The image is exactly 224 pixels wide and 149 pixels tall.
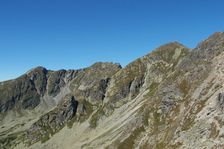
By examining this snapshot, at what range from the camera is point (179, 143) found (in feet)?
497

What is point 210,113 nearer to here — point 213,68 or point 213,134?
point 213,134

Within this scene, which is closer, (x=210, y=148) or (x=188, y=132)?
(x=210, y=148)

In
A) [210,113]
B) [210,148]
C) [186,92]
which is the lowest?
[210,148]

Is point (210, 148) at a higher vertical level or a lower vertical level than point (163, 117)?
lower

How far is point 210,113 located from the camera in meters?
147

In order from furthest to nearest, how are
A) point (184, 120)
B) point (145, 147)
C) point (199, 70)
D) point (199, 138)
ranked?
point (199, 70), point (145, 147), point (184, 120), point (199, 138)

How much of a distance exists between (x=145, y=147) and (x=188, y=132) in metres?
33.0

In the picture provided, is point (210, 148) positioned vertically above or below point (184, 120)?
below

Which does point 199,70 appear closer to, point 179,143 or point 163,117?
point 163,117

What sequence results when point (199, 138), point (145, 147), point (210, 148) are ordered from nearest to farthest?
point (210, 148)
point (199, 138)
point (145, 147)

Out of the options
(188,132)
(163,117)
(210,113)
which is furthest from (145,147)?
(210,113)

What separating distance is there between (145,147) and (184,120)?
28545 millimetres

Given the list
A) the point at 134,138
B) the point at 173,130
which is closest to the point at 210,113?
the point at 173,130

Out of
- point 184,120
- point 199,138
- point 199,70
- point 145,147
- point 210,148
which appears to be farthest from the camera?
point 199,70
